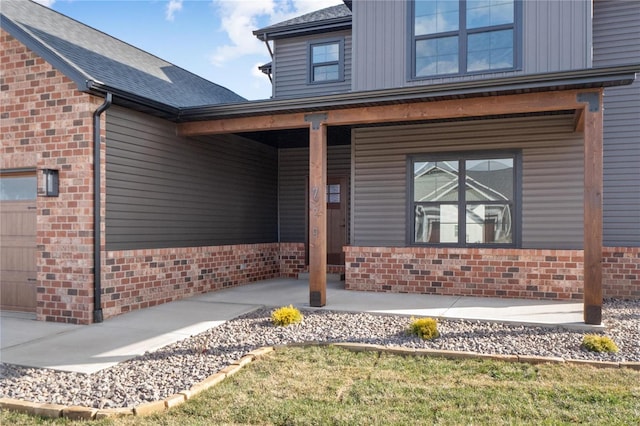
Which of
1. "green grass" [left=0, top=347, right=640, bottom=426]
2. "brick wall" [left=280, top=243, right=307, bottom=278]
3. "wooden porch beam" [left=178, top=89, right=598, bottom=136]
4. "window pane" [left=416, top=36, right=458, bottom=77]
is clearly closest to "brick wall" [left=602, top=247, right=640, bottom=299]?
"wooden porch beam" [left=178, top=89, right=598, bottom=136]

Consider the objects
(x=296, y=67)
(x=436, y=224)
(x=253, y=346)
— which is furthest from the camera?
(x=296, y=67)

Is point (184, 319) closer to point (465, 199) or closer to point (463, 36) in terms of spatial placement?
point (465, 199)

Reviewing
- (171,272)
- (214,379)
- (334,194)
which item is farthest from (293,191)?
(214,379)

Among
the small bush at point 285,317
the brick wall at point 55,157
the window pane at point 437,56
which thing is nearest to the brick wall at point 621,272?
the window pane at point 437,56

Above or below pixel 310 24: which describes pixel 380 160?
below

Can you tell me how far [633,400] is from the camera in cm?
381

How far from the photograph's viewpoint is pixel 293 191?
1184 centimetres

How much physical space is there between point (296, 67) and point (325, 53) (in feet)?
2.67

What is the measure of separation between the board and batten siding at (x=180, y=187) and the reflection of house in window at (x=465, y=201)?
149 inches

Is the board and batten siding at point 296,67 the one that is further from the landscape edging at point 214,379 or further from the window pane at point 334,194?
the landscape edging at point 214,379

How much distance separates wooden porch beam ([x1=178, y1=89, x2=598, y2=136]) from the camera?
661 centimetres

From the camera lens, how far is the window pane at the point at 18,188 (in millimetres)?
7285

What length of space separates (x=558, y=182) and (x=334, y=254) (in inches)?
200

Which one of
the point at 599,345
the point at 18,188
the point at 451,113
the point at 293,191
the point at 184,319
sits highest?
the point at 451,113
